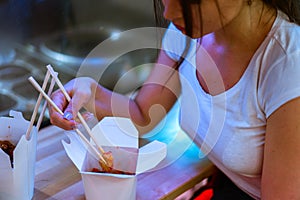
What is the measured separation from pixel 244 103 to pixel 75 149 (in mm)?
343

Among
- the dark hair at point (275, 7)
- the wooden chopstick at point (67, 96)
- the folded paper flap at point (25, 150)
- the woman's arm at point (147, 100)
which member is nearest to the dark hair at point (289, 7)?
the dark hair at point (275, 7)

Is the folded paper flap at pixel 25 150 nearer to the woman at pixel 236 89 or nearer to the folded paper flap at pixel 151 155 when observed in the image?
the woman at pixel 236 89

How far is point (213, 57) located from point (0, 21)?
63 cm

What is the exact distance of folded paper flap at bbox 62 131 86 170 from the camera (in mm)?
810

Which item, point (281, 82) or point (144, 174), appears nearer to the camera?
point (281, 82)

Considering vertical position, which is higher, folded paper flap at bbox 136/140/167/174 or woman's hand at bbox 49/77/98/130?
woman's hand at bbox 49/77/98/130

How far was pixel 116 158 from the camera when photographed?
861mm

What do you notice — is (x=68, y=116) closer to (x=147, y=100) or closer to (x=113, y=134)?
(x=113, y=134)

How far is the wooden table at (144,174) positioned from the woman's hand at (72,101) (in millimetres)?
142

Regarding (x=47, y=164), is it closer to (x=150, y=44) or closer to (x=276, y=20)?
(x=276, y=20)

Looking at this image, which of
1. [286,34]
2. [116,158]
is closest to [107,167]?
[116,158]

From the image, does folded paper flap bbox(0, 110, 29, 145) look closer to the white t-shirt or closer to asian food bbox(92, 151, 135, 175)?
asian food bbox(92, 151, 135, 175)

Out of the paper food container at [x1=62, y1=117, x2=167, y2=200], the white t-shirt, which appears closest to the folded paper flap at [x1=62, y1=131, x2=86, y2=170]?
the paper food container at [x1=62, y1=117, x2=167, y2=200]

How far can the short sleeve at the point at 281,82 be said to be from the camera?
2.43 ft
